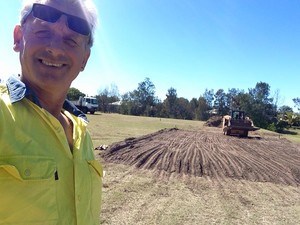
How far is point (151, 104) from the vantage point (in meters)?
67.2

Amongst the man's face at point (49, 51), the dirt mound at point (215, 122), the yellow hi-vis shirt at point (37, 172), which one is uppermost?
the man's face at point (49, 51)

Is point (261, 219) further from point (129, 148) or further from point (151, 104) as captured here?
point (151, 104)

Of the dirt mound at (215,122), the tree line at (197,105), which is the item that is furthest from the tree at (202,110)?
the dirt mound at (215,122)

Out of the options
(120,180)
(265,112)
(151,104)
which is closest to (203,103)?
(151,104)

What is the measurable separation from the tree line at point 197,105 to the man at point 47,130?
44.4m

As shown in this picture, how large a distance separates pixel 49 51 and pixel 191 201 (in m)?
5.45

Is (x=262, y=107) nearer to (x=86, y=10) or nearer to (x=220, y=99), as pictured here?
(x=220, y=99)

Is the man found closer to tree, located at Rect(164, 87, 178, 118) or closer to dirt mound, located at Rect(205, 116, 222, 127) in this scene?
dirt mound, located at Rect(205, 116, 222, 127)

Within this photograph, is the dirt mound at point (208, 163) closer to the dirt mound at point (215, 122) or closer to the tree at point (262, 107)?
the dirt mound at point (215, 122)

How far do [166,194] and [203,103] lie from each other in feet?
195

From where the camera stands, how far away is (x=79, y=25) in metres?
1.67

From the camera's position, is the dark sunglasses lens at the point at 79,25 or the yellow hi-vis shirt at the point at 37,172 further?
the dark sunglasses lens at the point at 79,25

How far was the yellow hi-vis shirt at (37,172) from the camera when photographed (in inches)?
45.3

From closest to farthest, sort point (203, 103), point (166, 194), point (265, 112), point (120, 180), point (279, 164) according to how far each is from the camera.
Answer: point (166, 194)
point (120, 180)
point (279, 164)
point (265, 112)
point (203, 103)
